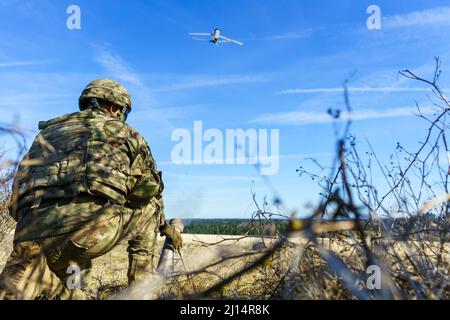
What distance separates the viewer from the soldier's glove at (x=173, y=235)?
450 cm

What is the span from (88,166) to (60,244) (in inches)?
27.2

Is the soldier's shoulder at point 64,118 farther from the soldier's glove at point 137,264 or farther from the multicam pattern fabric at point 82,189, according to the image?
the soldier's glove at point 137,264

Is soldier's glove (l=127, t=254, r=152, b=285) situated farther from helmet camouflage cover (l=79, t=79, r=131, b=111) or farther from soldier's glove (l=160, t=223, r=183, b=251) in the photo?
helmet camouflage cover (l=79, t=79, r=131, b=111)

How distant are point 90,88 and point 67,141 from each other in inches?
37.8

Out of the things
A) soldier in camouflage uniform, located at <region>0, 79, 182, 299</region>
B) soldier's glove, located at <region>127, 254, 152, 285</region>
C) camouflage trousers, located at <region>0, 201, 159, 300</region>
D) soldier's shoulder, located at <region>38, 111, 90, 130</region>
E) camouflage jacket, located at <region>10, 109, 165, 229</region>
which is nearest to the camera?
camouflage trousers, located at <region>0, 201, 159, 300</region>

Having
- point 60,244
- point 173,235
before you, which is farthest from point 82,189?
point 173,235

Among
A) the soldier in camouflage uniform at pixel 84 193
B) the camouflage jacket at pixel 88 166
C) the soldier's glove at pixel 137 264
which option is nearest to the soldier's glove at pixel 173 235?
the soldier in camouflage uniform at pixel 84 193

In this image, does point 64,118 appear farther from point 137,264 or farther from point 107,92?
A: point 137,264

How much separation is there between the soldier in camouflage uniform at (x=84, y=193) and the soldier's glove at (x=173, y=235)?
17 mm

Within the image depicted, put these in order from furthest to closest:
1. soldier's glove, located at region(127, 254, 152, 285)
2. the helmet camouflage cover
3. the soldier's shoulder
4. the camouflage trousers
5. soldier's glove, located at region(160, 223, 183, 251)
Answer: the helmet camouflage cover < soldier's glove, located at region(127, 254, 152, 285) < soldier's glove, located at region(160, 223, 183, 251) < the soldier's shoulder < the camouflage trousers

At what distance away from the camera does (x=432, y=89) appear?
3.17 metres

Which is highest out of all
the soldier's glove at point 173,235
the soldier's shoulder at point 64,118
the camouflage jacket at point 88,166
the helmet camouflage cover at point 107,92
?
the helmet camouflage cover at point 107,92

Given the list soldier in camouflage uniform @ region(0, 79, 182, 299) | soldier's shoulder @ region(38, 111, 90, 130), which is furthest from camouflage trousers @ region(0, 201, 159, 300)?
soldier's shoulder @ region(38, 111, 90, 130)

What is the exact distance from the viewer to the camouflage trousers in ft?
9.30
